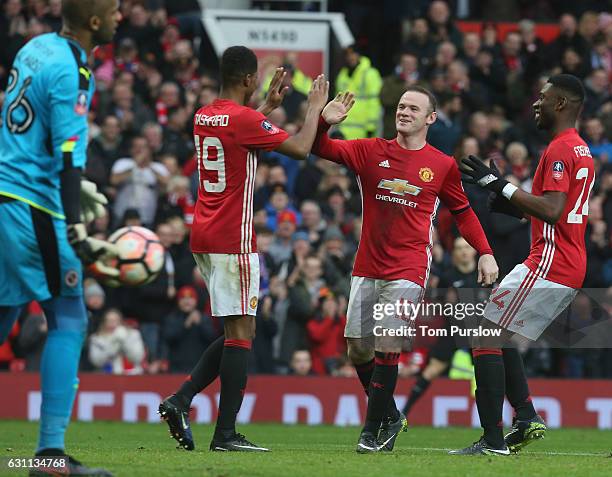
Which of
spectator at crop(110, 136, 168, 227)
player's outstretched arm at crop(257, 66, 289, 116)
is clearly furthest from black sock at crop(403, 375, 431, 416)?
player's outstretched arm at crop(257, 66, 289, 116)

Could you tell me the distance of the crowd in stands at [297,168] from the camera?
15.9 metres

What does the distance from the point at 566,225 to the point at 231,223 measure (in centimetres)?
234

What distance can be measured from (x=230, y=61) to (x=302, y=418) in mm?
7491

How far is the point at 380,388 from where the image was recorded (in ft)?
30.0

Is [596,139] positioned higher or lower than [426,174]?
higher

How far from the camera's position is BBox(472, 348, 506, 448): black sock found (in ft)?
29.6

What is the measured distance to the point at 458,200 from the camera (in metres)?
9.70

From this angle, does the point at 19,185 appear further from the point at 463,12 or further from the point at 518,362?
the point at 463,12

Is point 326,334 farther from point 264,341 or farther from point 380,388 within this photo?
point 380,388

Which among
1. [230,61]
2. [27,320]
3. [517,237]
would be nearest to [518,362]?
[230,61]

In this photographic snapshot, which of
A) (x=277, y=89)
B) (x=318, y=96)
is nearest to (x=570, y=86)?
(x=318, y=96)

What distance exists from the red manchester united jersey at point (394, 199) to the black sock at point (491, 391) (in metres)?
0.79

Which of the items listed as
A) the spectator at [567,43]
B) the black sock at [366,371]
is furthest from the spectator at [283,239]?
the black sock at [366,371]

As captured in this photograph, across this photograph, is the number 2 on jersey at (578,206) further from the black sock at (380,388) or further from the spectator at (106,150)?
the spectator at (106,150)
